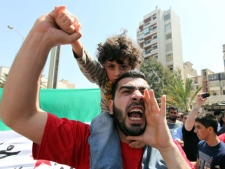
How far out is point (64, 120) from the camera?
161 centimetres

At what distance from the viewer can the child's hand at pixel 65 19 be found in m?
1.31

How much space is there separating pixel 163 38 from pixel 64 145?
5538cm

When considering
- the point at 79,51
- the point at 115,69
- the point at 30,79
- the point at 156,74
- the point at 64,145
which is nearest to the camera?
the point at 30,79

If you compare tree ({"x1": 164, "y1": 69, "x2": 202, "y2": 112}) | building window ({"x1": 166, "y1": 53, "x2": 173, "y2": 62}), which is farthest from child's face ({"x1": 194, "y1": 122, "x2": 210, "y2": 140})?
building window ({"x1": 166, "y1": 53, "x2": 173, "y2": 62})

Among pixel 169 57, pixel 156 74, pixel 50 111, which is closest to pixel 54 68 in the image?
pixel 50 111

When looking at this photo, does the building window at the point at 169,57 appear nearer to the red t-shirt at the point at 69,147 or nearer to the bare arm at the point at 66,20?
the red t-shirt at the point at 69,147

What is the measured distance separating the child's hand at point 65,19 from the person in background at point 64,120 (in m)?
0.03

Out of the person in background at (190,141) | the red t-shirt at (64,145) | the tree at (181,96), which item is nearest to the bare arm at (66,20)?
the red t-shirt at (64,145)

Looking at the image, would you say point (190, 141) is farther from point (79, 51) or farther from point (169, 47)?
point (169, 47)

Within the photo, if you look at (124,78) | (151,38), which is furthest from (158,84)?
(124,78)

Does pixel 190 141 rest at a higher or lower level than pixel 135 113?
lower

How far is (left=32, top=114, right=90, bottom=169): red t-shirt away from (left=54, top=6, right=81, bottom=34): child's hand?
587mm

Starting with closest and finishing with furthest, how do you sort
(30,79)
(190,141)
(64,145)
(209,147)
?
Answer: (30,79)
(64,145)
(209,147)
(190,141)

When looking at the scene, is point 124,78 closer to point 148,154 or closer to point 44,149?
point 148,154
